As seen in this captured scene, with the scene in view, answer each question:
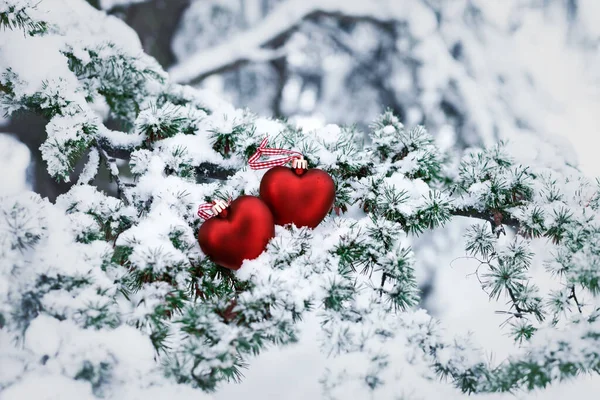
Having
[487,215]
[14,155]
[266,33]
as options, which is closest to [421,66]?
[266,33]

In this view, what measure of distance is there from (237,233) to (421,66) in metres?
2.06

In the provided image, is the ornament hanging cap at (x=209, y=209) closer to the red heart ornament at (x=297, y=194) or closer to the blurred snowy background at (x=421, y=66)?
the red heart ornament at (x=297, y=194)

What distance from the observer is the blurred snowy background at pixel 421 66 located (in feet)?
7.31

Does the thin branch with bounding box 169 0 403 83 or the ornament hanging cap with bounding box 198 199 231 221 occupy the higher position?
the thin branch with bounding box 169 0 403 83

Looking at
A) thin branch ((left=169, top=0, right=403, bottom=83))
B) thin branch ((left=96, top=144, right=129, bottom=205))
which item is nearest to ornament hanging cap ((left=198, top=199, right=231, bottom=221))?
thin branch ((left=96, top=144, right=129, bottom=205))

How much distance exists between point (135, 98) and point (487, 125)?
1.78m

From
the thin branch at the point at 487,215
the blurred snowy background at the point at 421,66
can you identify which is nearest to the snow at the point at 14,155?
the blurred snowy background at the point at 421,66

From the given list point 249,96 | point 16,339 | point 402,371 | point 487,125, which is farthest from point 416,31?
point 16,339

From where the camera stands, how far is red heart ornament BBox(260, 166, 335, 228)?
A: 84 cm

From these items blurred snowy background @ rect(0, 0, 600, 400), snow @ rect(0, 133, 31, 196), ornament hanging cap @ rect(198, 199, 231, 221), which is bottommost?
ornament hanging cap @ rect(198, 199, 231, 221)

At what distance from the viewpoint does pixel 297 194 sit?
2.75ft

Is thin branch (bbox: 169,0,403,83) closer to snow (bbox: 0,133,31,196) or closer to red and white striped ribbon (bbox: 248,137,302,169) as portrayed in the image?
snow (bbox: 0,133,31,196)

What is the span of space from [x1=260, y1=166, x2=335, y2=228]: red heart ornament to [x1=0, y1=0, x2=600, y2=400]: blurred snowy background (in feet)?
4.90

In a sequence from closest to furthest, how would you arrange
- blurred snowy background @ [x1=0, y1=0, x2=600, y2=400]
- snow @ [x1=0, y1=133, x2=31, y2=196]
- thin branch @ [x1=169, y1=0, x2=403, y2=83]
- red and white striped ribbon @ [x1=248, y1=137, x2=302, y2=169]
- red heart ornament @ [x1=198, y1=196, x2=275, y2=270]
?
red heart ornament @ [x1=198, y1=196, x2=275, y2=270]
red and white striped ribbon @ [x1=248, y1=137, x2=302, y2=169]
snow @ [x1=0, y1=133, x2=31, y2=196]
blurred snowy background @ [x1=0, y1=0, x2=600, y2=400]
thin branch @ [x1=169, y1=0, x2=403, y2=83]
